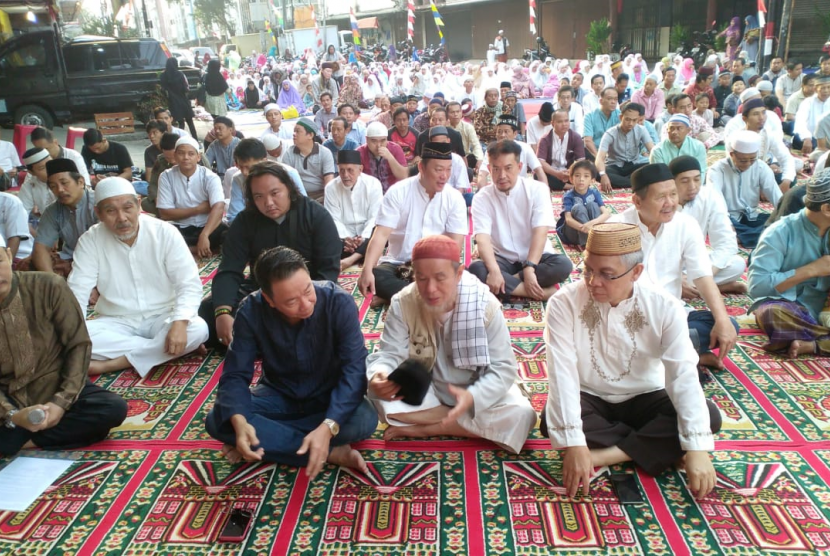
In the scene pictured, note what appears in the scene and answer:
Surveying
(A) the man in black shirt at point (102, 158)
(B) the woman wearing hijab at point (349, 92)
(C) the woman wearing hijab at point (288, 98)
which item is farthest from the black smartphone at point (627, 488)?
(C) the woman wearing hijab at point (288, 98)

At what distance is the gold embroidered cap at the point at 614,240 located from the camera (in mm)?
A: 2006

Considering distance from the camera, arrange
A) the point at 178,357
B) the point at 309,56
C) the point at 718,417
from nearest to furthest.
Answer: the point at 718,417 → the point at 178,357 → the point at 309,56

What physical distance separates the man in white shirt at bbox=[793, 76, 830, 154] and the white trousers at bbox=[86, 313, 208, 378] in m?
6.75

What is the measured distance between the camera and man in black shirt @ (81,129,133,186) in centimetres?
608

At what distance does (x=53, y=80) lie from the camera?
11.8m

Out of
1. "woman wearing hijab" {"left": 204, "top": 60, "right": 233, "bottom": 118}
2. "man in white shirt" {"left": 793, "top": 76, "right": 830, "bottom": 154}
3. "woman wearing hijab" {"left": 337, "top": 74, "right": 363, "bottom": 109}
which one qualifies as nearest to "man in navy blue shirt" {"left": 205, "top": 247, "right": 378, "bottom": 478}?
"man in white shirt" {"left": 793, "top": 76, "right": 830, "bottom": 154}

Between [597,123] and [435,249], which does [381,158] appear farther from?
[435,249]

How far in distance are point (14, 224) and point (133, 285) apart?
168cm

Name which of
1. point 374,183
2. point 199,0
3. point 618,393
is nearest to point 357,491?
point 618,393

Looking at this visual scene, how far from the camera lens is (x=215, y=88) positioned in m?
12.1

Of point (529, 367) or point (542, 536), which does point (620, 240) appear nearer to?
point (542, 536)

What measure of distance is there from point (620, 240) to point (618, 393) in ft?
2.00

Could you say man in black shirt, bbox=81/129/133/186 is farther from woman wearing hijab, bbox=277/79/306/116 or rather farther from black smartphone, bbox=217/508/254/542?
woman wearing hijab, bbox=277/79/306/116

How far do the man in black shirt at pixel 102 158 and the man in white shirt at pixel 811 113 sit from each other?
7.08 metres
